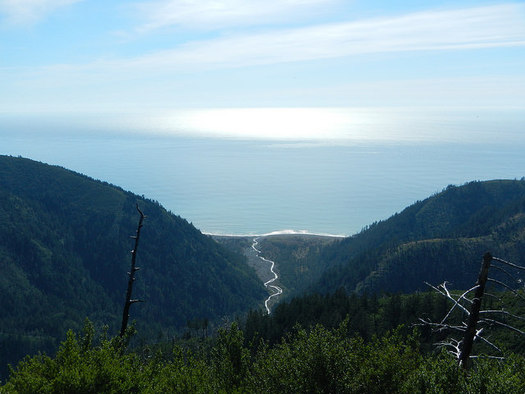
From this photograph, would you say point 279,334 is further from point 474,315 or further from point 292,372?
point 474,315

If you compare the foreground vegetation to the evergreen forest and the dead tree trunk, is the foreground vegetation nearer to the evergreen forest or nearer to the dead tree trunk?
the evergreen forest

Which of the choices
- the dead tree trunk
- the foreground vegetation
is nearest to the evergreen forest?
the foreground vegetation

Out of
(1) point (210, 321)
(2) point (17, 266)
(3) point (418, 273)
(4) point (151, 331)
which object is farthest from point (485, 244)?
(2) point (17, 266)

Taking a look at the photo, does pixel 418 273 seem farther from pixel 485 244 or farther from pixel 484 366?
pixel 484 366

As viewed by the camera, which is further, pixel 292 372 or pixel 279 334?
pixel 279 334

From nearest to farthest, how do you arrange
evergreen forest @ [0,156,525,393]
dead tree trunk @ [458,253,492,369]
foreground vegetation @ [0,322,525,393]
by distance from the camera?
dead tree trunk @ [458,253,492,369] < foreground vegetation @ [0,322,525,393] < evergreen forest @ [0,156,525,393]

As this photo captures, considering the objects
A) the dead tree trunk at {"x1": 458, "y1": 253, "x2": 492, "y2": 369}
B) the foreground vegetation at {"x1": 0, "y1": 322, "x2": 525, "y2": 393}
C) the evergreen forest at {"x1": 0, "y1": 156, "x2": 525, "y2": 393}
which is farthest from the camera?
the evergreen forest at {"x1": 0, "y1": 156, "x2": 525, "y2": 393}

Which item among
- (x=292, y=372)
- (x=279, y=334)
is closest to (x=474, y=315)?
(x=292, y=372)

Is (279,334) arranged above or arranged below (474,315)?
below
